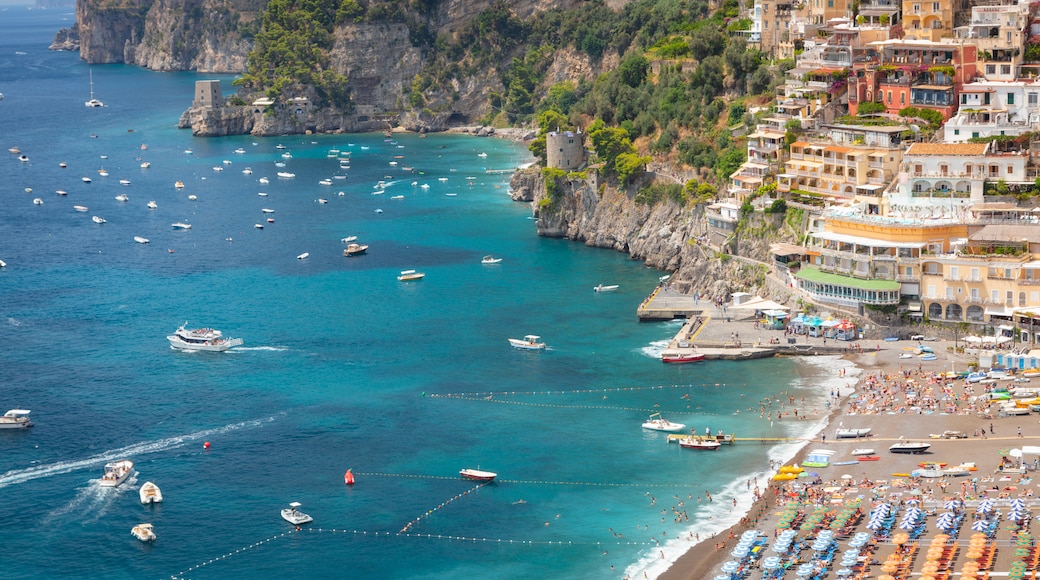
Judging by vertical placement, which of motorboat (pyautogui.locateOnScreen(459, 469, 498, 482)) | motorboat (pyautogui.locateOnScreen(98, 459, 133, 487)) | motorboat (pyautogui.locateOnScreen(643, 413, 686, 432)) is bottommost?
motorboat (pyautogui.locateOnScreen(98, 459, 133, 487))

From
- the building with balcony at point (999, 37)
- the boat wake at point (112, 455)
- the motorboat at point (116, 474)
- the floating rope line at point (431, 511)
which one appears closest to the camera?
the floating rope line at point (431, 511)

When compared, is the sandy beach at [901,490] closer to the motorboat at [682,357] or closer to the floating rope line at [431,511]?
the motorboat at [682,357]

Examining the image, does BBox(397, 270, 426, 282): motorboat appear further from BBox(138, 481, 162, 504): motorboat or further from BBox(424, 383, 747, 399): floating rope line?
BBox(138, 481, 162, 504): motorboat

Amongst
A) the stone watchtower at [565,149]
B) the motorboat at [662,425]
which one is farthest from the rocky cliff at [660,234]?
the motorboat at [662,425]

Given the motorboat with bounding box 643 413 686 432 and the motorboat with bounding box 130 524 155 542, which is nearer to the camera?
the motorboat with bounding box 130 524 155 542

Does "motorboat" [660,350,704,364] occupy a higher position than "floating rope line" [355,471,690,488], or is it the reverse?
"motorboat" [660,350,704,364]

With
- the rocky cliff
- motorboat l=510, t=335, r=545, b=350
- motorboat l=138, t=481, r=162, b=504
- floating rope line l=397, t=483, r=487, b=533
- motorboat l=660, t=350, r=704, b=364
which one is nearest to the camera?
floating rope line l=397, t=483, r=487, b=533

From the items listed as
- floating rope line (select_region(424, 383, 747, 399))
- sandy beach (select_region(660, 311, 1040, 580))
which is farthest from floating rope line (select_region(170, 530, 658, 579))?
floating rope line (select_region(424, 383, 747, 399))
